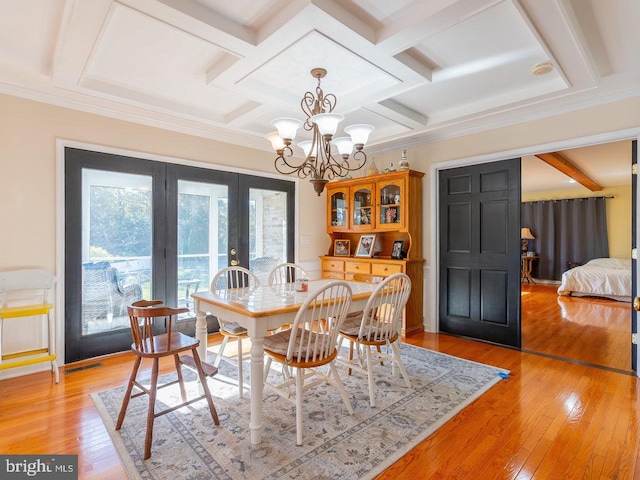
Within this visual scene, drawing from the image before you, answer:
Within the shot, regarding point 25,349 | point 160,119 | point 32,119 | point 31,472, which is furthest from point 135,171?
point 31,472

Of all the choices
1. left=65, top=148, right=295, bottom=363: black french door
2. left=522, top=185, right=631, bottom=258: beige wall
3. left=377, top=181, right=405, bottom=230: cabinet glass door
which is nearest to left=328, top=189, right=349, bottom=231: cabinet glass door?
left=377, top=181, right=405, bottom=230: cabinet glass door

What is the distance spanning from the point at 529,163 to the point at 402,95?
11.5 feet

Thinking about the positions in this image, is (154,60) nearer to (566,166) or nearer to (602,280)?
(566,166)

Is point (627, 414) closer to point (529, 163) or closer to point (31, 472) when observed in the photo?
point (31, 472)

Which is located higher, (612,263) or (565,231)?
(565,231)

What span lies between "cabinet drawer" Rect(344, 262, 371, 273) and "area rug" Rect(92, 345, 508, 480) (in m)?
1.73

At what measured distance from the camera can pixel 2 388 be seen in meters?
2.66

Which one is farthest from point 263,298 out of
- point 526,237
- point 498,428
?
point 526,237

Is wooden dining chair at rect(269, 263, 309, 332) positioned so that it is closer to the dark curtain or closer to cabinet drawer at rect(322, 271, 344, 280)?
cabinet drawer at rect(322, 271, 344, 280)

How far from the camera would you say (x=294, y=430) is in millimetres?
2096

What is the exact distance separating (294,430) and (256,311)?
0.79 meters

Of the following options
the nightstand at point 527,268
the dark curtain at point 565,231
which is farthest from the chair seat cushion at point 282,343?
the nightstand at point 527,268

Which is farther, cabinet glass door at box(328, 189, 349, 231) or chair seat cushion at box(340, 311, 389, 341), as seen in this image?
cabinet glass door at box(328, 189, 349, 231)

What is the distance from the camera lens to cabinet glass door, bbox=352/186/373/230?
4.62 meters
